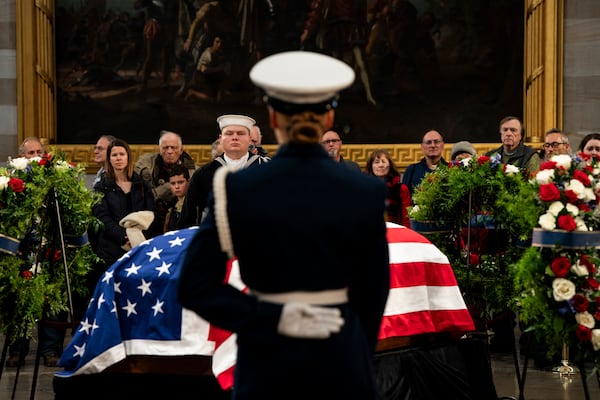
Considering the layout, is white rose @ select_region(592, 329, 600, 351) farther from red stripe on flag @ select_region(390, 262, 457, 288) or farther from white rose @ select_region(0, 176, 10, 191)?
white rose @ select_region(0, 176, 10, 191)

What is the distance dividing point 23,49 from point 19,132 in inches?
40.4

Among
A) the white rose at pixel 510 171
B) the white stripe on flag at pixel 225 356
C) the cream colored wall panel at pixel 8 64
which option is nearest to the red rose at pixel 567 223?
the white rose at pixel 510 171

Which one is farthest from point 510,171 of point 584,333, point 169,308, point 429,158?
point 429,158

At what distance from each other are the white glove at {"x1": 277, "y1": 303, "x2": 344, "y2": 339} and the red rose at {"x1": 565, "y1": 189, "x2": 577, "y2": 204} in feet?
11.2

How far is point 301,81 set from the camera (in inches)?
117

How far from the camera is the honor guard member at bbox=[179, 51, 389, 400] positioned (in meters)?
2.93

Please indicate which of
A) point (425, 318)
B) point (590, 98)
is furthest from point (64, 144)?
point (425, 318)

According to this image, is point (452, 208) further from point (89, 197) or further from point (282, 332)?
point (282, 332)

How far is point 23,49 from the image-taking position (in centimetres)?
1299

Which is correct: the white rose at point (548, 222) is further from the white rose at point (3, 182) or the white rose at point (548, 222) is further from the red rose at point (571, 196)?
the white rose at point (3, 182)

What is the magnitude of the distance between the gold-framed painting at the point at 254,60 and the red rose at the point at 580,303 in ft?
23.4

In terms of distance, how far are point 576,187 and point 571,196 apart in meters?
0.07

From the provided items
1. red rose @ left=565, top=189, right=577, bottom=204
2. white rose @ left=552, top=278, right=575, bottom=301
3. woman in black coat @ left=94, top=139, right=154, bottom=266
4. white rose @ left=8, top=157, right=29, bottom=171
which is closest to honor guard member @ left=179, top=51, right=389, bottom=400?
white rose @ left=552, top=278, right=575, bottom=301

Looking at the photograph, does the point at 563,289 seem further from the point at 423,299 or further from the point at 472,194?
the point at 472,194
